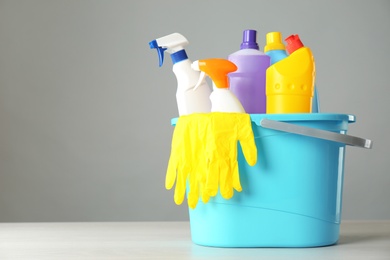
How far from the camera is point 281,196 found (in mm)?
1028

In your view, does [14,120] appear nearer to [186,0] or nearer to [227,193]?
[186,0]

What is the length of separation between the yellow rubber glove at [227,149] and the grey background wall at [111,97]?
68.1 inches

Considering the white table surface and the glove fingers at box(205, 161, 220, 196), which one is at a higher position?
the glove fingers at box(205, 161, 220, 196)

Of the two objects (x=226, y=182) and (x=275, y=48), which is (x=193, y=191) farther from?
(x=275, y=48)

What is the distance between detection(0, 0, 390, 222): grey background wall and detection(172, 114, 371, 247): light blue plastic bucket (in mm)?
1695

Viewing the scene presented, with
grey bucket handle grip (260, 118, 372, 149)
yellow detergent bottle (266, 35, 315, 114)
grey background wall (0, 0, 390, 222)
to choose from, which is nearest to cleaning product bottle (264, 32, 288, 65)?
yellow detergent bottle (266, 35, 315, 114)

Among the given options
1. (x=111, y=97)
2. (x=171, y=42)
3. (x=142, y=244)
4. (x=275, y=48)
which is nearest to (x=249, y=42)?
(x=275, y=48)

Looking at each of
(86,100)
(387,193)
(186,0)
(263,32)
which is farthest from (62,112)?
(387,193)

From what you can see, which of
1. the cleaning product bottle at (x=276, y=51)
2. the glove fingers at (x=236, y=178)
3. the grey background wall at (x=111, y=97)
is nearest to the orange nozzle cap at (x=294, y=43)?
the cleaning product bottle at (x=276, y=51)

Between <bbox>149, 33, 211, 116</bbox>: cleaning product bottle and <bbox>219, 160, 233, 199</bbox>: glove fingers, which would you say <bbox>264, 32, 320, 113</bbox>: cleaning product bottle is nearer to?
<bbox>149, 33, 211, 116</bbox>: cleaning product bottle

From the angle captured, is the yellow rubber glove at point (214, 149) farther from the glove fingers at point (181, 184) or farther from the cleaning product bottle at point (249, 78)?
the cleaning product bottle at point (249, 78)

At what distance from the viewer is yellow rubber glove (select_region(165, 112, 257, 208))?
0.98m

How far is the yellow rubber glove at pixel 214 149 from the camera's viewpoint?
3.22ft

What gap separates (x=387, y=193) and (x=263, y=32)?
0.88 metres
